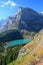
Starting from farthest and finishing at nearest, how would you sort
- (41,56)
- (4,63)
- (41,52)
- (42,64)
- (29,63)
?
1. (4,63)
2. (41,52)
3. (41,56)
4. (29,63)
5. (42,64)

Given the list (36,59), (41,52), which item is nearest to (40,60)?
(36,59)

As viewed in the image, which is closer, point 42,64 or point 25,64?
point 42,64

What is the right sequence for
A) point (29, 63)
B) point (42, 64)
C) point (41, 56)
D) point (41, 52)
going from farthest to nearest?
point (41, 52), point (41, 56), point (29, 63), point (42, 64)

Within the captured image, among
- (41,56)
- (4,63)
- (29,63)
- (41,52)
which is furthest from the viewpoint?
(4,63)

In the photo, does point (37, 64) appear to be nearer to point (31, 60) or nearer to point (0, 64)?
point (31, 60)

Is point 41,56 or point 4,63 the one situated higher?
point 41,56

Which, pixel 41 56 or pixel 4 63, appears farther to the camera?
pixel 4 63

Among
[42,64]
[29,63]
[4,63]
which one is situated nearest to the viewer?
[42,64]

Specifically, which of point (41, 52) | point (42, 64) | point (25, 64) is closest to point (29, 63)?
point (25, 64)

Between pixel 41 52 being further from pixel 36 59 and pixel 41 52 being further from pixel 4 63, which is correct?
pixel 4 63
